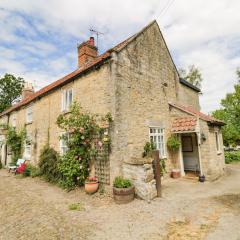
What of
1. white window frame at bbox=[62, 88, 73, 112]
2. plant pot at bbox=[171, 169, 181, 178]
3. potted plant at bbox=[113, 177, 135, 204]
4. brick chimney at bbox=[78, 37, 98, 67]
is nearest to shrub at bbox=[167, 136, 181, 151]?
plant pot at bbox=[171, 169, 181, 178]

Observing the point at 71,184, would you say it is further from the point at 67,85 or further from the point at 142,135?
the point at 67,85

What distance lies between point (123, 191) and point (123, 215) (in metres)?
1.20

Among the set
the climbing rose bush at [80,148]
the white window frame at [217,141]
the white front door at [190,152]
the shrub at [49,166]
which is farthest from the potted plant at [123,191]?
the white window frame at [217,141]

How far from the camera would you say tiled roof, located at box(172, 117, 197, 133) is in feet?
34.6

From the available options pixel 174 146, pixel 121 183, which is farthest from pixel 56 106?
pixel 174 146

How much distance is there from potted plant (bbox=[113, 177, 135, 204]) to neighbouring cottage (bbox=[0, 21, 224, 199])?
0.36 meters

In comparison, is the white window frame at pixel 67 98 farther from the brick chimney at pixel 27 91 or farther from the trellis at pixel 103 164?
the brick chimney at pixel 27 91

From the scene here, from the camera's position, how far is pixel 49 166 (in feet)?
37.5

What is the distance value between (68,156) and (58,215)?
3.49 metres

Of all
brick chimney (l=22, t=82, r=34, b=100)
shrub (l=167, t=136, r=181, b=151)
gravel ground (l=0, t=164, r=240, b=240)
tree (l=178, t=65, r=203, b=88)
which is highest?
tree (l=178, t=65, r=203, b=88)

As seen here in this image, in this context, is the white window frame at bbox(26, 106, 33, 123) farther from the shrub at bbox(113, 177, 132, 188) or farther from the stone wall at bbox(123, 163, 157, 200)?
the stone wall at bbox(123, 163, 157, 200)

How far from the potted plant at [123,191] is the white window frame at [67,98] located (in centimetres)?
611

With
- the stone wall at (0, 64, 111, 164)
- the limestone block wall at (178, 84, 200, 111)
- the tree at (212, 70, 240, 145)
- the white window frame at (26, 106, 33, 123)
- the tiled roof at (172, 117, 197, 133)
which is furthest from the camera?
the tree at (212, 70, 240, 145)

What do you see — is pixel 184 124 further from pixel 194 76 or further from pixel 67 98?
pixel 194 76
